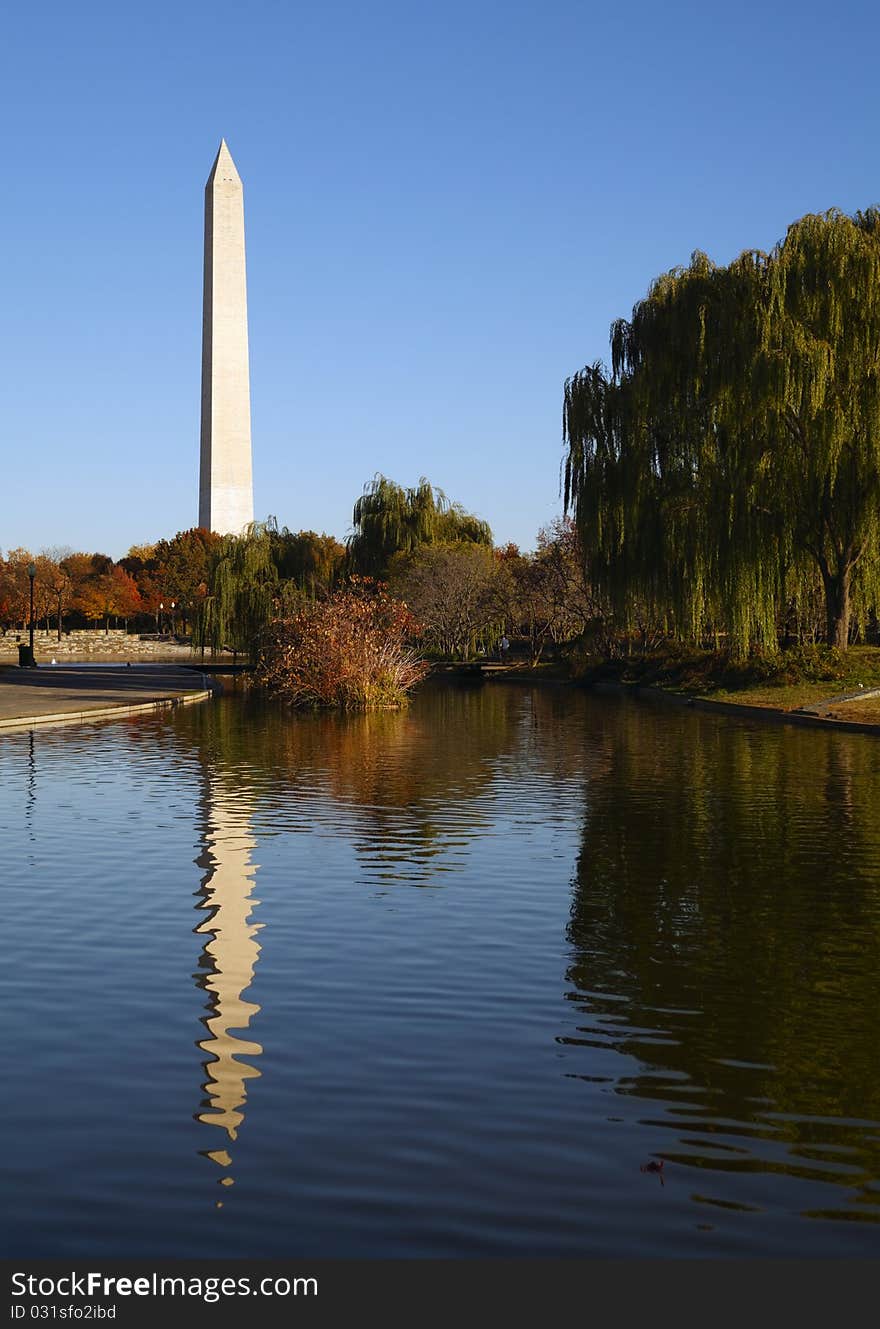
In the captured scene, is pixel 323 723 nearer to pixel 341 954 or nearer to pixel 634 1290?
pixel 341 954

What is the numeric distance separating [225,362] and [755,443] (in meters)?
50.4

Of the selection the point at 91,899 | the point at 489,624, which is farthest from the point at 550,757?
the point at 489,624

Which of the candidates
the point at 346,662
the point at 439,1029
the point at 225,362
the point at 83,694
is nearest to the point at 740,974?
the point at 439,1029

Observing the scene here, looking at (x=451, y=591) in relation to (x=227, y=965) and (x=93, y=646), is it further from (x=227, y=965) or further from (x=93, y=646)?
(x=227, y=965)

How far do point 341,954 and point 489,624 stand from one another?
5999cm

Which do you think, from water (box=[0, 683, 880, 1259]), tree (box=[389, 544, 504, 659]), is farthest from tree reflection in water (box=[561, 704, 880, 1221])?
tree (box=[389, 544, 504, 659])

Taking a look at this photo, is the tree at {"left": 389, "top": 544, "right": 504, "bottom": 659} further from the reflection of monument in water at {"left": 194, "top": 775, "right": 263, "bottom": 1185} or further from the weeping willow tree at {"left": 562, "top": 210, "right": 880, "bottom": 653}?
the reflection of monument in water at {"left": 194, "top": 775, "right": 263, "bottom": 1185}

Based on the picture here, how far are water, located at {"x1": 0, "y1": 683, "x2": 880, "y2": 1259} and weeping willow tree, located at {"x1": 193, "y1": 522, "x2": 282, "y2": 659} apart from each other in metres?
42.4

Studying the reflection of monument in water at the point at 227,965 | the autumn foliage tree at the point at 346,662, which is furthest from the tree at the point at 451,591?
the reflection of monument in water at the point at 227,965

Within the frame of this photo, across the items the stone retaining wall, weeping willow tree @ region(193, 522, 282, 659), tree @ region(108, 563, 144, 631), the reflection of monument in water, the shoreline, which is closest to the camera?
the reflection of monument in water

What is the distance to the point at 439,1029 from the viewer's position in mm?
6867

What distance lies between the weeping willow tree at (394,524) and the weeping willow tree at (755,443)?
2848 cm

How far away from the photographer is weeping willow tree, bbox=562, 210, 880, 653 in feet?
111

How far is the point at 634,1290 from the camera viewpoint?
411 centimetres
